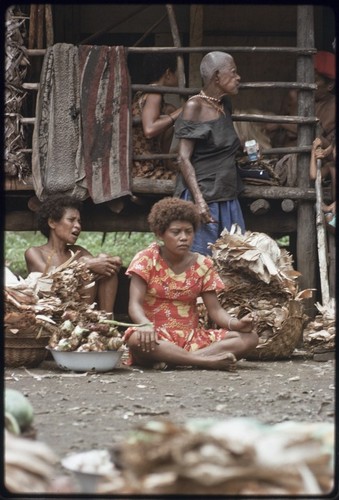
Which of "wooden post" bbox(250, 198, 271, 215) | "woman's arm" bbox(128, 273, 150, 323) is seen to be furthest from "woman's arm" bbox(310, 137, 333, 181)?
"woman's arm" bbox(128, 273, 150, 323)

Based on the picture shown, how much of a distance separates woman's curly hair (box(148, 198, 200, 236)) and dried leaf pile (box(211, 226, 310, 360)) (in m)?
0.72

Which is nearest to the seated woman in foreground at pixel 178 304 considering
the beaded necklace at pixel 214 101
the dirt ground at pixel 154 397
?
the dirt ground at pixel 154 397

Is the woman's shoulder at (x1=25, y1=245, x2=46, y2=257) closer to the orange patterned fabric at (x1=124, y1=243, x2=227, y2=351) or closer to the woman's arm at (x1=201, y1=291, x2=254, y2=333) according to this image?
the orange patterned fabric at (x1=124, y1=243, x2=227, y2=351)

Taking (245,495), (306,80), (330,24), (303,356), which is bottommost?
(303,356)

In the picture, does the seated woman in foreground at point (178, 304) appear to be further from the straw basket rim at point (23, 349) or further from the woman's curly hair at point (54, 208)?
the woman's curly hair at point (54, 208)

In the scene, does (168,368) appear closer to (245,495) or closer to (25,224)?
(25,224)

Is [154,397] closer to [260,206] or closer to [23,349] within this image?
[23,349]

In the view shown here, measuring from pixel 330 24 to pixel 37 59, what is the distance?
3.12m

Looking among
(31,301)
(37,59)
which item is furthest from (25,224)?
(31,301)

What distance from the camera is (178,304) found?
21.1 feet

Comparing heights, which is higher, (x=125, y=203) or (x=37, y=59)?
(x=37, y=59)

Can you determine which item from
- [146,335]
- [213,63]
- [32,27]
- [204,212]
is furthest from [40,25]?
[146,335]

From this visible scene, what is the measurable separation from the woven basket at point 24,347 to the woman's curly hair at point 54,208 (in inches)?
56.2

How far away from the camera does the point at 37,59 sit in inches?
358
